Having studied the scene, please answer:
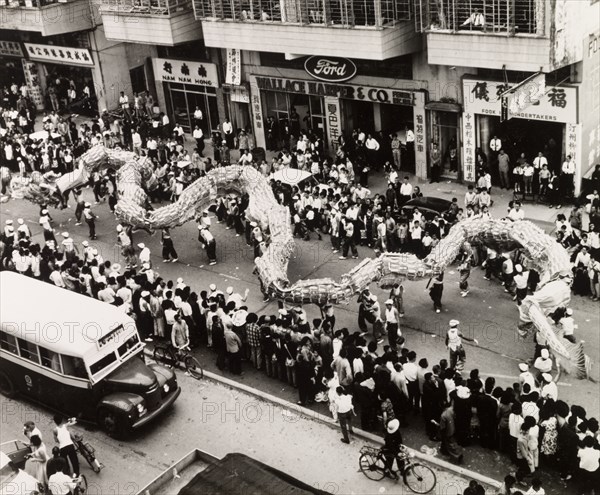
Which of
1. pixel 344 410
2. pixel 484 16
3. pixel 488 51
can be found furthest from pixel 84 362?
pixel 484 16

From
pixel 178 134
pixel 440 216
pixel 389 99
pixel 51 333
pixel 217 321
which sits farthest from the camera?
pixel 178 134

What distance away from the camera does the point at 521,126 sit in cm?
2636

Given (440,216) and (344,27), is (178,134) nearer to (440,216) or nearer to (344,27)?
(344,27)

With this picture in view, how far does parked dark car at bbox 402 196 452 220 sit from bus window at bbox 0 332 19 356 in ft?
38.1

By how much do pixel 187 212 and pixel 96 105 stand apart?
16.7 m

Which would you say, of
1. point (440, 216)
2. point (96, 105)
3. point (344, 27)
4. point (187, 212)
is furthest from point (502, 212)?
point (96, 105)

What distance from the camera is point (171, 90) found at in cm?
3491

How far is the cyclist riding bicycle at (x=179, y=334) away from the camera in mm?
18562

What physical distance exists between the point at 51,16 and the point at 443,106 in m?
18.0

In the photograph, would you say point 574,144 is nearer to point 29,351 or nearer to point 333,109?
point 333,109

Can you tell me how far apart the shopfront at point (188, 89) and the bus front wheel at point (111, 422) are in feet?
62.6

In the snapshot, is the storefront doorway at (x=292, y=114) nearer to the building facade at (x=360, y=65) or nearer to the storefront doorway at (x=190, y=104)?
the building facade at (x=360, y=65)

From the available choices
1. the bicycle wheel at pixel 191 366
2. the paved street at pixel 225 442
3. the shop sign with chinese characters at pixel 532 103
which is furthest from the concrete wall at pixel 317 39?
the paved street at pixel 225 442

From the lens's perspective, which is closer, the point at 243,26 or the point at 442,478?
the point at 442,478
